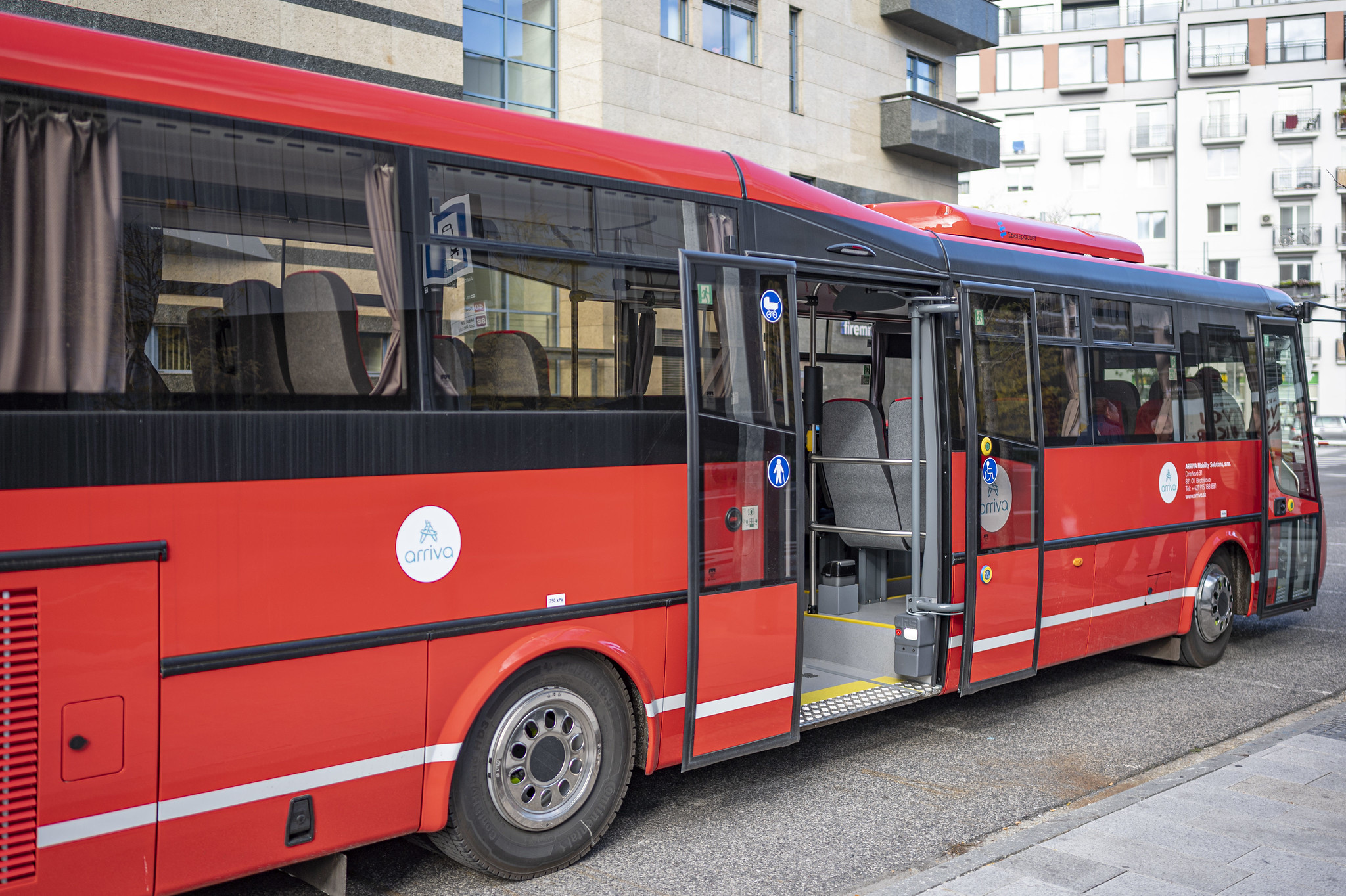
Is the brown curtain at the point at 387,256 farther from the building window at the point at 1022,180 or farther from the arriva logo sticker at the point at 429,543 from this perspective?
the building window at the point at 1022,180

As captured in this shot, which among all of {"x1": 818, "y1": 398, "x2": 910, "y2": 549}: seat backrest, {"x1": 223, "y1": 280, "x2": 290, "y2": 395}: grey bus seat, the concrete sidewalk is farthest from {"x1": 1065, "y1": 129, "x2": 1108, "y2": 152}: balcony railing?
{"x1": 223, "y1": 280, "x2": 290, "y2": 395}: grey bus seat

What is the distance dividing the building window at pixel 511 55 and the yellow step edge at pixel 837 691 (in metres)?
12.5

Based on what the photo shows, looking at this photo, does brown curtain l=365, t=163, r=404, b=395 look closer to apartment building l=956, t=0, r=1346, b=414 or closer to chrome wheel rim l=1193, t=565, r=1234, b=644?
chrome wheel rim l=1193, t=565, r=1234, b=644

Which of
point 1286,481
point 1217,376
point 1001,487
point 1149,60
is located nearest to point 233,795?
point 1001,487

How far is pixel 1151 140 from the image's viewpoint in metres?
59.7

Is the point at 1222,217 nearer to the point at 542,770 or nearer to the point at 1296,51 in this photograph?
the point at 1296,51

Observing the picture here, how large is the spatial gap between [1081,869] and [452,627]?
2.76m

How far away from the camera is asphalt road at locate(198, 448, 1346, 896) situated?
4.66 m

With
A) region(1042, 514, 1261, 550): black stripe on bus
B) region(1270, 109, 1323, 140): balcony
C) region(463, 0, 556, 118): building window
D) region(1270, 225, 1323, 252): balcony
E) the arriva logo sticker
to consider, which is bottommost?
region(1042, 514, 1261, 550): black stripe on bus

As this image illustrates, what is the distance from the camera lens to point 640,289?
16.1 ft

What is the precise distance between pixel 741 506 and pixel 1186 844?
2.45 meters

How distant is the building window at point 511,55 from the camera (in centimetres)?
1670

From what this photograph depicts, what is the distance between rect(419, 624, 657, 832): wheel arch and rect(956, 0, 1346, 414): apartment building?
196ft

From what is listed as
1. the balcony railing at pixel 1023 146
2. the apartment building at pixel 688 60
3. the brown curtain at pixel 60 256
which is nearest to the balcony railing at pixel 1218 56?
the balcony railing at pixel 1023 146
